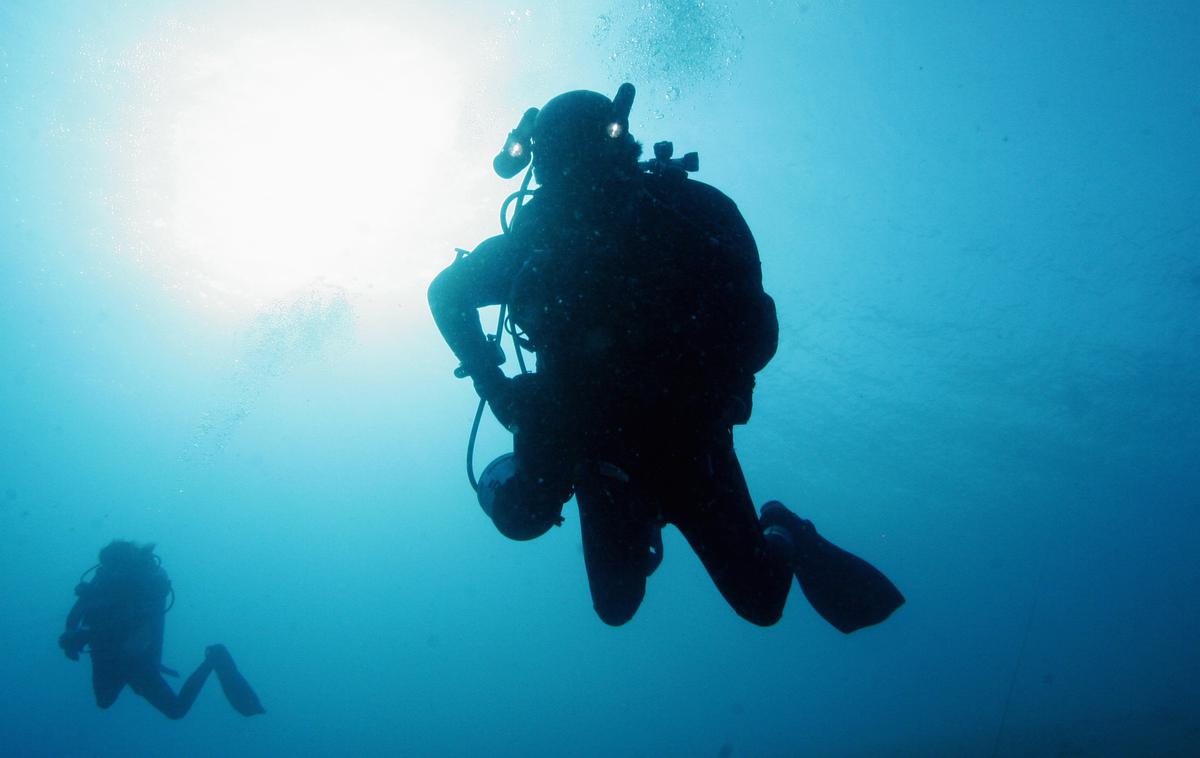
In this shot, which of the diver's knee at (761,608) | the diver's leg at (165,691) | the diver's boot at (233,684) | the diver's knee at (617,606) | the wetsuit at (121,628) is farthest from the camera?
the diver's boot at (233,684)

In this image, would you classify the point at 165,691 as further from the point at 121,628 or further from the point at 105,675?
the point at 121,628

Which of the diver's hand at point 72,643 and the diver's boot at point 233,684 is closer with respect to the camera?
the diver's hand at point 72,643

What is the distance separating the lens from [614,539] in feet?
9.12

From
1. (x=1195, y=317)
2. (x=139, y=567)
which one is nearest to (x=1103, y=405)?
(x=1195, y=317)

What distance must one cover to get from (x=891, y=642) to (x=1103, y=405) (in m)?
55.7

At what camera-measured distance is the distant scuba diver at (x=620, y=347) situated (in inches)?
87.9

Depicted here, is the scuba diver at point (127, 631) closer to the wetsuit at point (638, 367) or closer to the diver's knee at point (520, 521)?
the diver's knee at point (520, 521)

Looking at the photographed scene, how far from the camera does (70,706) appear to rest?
72.8 m

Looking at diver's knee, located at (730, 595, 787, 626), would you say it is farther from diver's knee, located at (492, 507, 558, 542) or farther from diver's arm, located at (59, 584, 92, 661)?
diver's arm, located at (59, 584, 92, 661)

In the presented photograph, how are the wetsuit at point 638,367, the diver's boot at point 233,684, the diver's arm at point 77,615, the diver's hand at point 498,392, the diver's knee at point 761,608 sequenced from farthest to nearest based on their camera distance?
the diver's boot at point 233,684, the diver's arm at point 77,615, the diver's knee at point 761,608, the diver's hand at point 498,392, the wetsuit at point 638,367

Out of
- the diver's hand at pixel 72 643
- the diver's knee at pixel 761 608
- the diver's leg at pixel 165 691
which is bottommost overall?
the diver's leg at pixel 165 691

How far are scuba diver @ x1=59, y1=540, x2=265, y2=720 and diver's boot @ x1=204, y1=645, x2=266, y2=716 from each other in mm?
17

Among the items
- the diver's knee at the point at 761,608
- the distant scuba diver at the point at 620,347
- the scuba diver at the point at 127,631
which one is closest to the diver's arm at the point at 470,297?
the distant scuba diver at the point at 620,347

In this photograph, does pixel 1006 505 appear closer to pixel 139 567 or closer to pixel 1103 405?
pixel 1103 405
